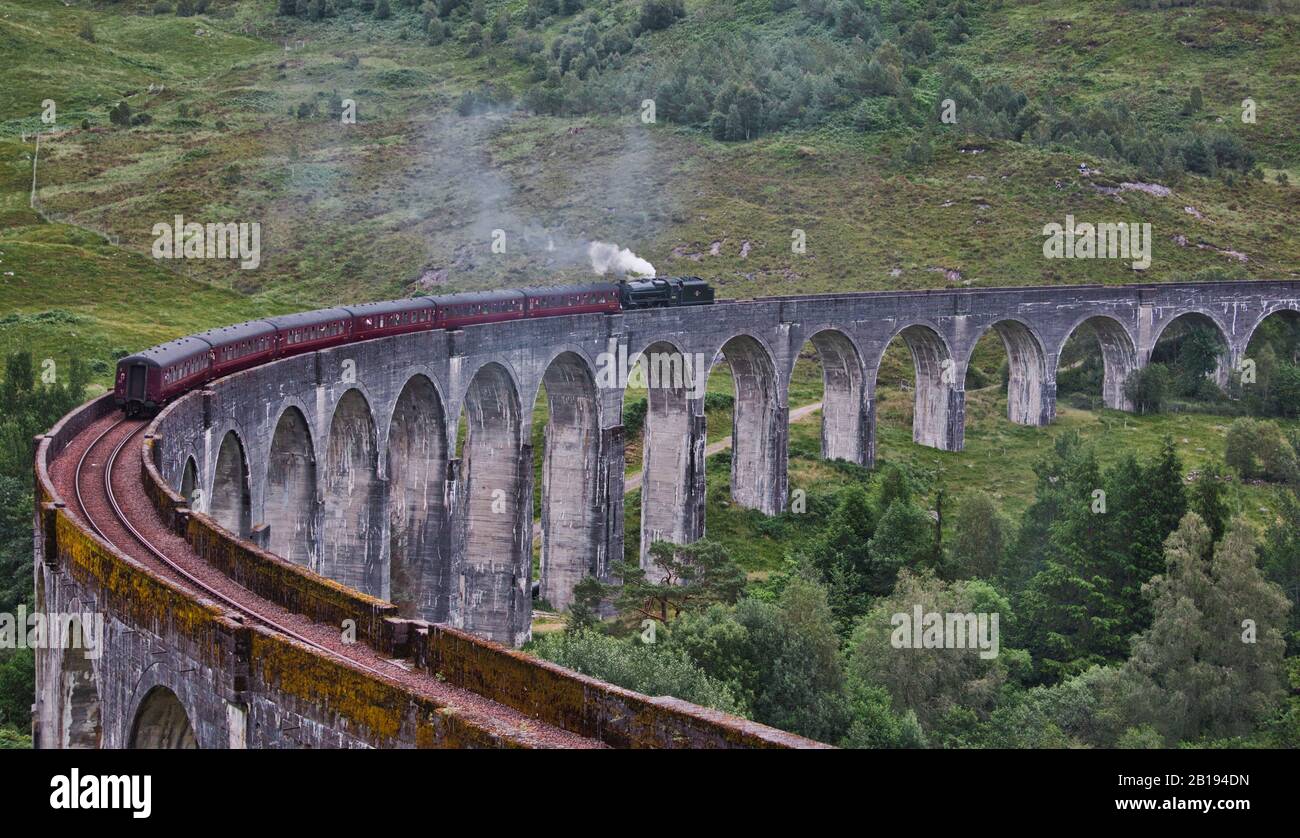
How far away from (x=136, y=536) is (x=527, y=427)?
2829 cm

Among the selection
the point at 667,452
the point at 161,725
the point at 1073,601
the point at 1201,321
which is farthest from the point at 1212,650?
the point at 1201,321

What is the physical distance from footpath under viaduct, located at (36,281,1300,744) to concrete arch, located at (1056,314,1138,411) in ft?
19.7

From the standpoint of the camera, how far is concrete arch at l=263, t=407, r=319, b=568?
45.7 m

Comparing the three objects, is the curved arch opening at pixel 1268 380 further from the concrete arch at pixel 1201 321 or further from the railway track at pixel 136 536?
the railway track at pixel 136 536

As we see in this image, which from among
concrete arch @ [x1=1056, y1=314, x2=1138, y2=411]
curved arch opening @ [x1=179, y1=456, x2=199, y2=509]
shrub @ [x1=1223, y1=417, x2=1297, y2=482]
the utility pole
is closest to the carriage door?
curved arch opening @ [x1=179, y1=456, x2=199, y2=509]

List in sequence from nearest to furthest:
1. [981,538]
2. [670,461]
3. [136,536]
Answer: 1. [136,536]
2. [981,538]
3. [670,461]

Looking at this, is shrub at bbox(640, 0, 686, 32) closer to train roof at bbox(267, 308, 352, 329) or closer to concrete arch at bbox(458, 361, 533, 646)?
concrete arch at bbox(458, 361, 533, 646)

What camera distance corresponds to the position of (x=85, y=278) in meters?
92.8

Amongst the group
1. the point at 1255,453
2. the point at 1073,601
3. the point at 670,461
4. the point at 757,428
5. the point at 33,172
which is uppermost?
the point at 33,172

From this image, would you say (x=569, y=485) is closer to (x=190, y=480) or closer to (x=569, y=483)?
(x=569, y=483)

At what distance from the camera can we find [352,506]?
4919cm

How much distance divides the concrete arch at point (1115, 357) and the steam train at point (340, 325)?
34.3 meters

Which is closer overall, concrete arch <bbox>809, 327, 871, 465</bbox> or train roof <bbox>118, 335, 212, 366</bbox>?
train roof <bbox>118, 335, 212, 366</bbox>
